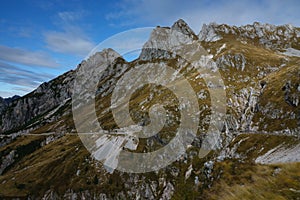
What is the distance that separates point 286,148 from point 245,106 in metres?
68.3

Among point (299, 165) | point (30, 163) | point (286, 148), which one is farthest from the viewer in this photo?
point (30, 163)

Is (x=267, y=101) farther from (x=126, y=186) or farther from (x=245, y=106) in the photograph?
(x=126, y=186)

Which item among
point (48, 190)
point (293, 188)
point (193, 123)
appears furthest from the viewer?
point (193, 123)

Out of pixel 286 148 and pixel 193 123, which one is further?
pixel 193 123

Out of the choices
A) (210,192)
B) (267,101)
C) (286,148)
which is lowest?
(286,148)

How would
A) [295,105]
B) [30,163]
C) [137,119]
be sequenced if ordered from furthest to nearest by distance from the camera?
[30,163] → [137,119] → [295,105]

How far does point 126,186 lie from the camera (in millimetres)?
131000

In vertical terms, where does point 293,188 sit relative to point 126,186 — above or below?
above

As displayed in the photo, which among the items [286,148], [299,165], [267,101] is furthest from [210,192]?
[267,101]

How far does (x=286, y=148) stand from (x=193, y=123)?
64.1 metres

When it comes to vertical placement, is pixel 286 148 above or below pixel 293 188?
below

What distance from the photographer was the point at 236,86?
18300 centimetres

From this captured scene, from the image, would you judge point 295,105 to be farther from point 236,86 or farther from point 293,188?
point 293,188

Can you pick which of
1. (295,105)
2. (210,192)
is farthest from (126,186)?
(210,192)
